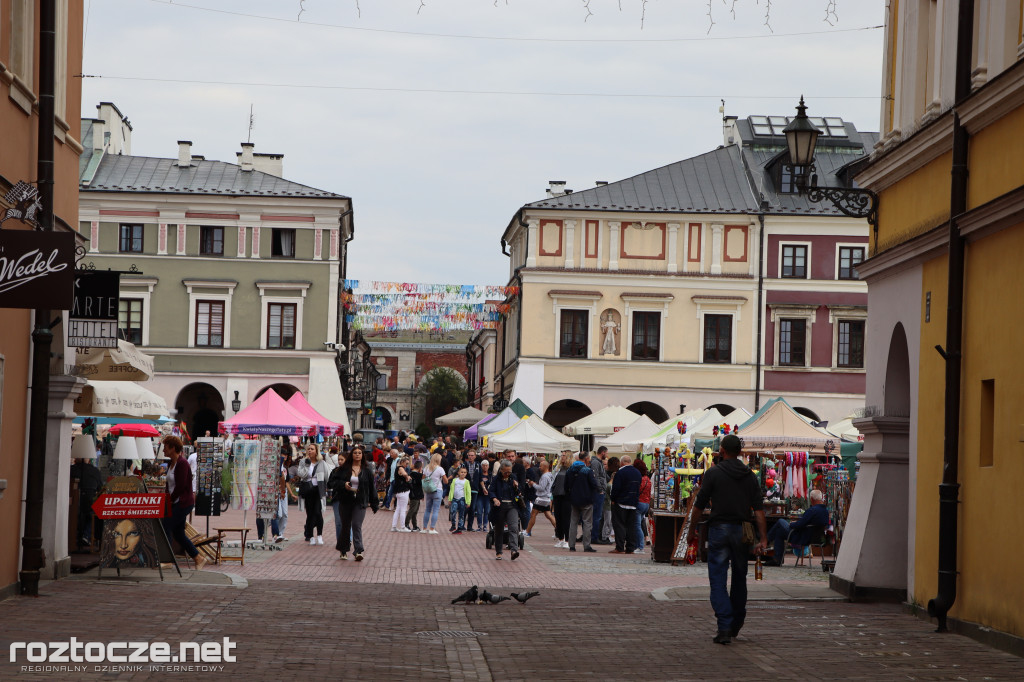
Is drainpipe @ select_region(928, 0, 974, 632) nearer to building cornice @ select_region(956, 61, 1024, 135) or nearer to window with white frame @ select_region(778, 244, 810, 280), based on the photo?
building cornice @ select_region(956, 61, 1024, 135)

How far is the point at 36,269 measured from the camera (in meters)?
11.4

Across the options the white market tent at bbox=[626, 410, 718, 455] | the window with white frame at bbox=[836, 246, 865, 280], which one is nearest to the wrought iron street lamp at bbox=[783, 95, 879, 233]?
the white market tent at bbox=[626, 410, 718, 455]

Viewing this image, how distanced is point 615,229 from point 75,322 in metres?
37.8

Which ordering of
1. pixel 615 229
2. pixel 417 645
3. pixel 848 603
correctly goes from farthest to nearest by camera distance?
pixel 615 229, pixel 848 603, pixel 417 645

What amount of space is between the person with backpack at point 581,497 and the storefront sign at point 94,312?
11354 millimetres

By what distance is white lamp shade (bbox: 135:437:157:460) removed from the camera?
1163 inches

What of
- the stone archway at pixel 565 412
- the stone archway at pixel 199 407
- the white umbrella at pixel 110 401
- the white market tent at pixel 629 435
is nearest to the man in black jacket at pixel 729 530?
the white umbrella at pixel 110 401

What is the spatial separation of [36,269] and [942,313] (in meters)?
8.80

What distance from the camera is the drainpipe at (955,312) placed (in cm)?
1291

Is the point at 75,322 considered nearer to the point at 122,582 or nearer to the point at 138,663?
the point at 122,582

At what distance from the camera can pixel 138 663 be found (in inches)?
383

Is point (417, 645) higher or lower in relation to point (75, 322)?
lower

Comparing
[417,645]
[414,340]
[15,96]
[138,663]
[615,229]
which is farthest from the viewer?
[414,340]

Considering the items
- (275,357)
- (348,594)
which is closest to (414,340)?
(275,357)
